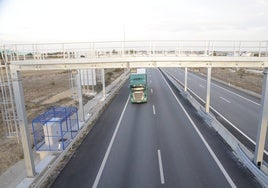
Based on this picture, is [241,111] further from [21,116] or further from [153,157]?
[21,116]

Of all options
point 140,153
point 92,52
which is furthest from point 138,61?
point 140,153

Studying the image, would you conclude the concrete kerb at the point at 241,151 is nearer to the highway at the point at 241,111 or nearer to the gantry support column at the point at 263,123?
the gantry support column at the point at 263,123

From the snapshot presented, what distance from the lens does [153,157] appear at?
40.9ft

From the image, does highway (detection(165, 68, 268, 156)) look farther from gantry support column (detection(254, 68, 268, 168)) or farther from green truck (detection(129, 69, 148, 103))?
green truck (detection(129, 69, 148, 103))

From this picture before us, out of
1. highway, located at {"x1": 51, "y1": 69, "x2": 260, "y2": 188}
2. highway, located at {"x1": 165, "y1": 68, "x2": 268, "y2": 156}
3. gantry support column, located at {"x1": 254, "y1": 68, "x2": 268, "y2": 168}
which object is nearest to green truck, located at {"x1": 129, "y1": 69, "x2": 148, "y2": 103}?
highway, located at {"x1": 51, "y1": 69, "x2": 260, "y2": 188}

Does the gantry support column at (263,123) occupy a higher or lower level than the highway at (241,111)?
higher

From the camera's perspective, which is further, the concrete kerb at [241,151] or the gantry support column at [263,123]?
the gantry support column at [263,123]

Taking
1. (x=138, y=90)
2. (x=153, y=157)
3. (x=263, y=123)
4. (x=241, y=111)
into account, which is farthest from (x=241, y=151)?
(x=138, y=90)

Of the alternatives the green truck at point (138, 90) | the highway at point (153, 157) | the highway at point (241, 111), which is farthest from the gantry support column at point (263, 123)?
the green truck at point (138, 90)

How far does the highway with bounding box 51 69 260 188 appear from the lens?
10.2 meters

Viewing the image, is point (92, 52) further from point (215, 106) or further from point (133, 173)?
point (215, 106)

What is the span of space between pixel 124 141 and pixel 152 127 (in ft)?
12.1

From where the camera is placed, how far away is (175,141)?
47.9ft

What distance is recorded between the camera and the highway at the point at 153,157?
10195 millimetres
